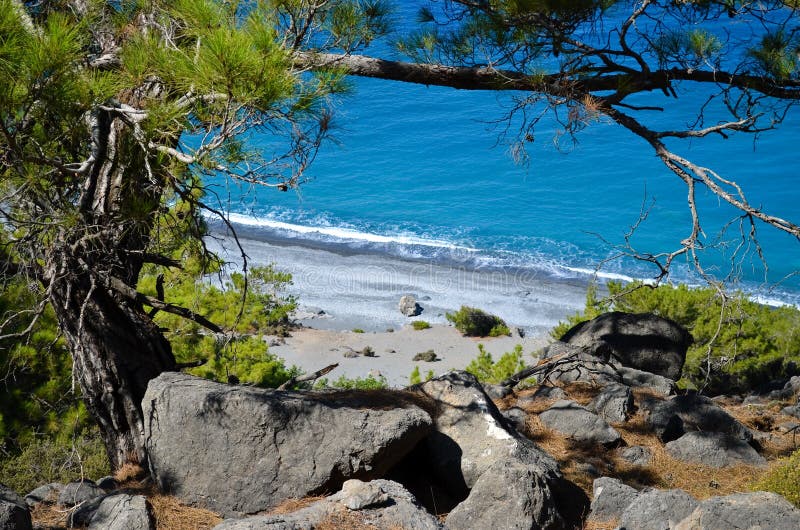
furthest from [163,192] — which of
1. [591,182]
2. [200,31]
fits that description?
[591,182]

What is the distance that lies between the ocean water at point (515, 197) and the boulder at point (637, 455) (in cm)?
1405

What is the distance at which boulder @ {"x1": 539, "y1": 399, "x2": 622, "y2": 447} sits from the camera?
6.15 metres

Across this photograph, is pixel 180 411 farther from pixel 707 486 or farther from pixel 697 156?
pixel 697 156

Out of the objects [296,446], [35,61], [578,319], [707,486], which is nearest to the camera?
[35,61]

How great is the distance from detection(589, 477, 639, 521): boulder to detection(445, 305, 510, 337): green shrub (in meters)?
12.3

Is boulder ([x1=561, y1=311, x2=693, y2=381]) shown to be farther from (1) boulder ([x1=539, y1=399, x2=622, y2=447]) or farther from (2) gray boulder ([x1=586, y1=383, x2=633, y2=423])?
(1) boulder ([x1=539, y1=399, x2=622, y2=447])

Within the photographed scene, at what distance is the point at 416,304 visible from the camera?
19.0m

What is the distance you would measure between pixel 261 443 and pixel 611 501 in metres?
2.23

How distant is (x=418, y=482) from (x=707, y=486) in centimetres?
218

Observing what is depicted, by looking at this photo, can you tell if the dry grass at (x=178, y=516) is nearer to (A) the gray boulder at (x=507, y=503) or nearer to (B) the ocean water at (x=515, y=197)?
(A) the gray boulder at (x=507, y=503)

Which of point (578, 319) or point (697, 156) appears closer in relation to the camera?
point (578, 319)

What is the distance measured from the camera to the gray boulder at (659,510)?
396 cm

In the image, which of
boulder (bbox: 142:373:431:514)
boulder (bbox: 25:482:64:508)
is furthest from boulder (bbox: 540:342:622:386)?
boulder (bbox: 25:482:64:508)

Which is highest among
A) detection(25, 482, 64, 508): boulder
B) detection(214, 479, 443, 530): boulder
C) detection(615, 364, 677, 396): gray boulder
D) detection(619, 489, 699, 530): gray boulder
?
detection(619, 489, 699, 530): gray boulder
